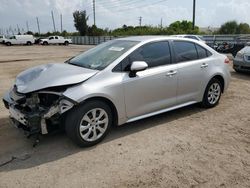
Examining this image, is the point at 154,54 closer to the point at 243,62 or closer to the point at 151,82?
the point at 151,82

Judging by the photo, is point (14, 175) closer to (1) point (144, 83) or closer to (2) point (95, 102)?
(2) point (95, 102)

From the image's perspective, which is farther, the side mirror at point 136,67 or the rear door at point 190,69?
the rear door at point 190,69

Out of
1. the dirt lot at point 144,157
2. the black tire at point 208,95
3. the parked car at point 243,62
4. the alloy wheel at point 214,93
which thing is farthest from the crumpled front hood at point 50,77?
the parked car at point 243,62

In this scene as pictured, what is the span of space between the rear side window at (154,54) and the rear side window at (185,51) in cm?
24

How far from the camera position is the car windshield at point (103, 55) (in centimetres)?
436

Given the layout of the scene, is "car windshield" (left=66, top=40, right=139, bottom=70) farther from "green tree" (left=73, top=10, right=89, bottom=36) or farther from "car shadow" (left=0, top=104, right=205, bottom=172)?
"green tree" (left=73, top=10, right=89, bottom=36)

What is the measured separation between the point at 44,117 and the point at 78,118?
1.53ft

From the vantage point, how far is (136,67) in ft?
13.7

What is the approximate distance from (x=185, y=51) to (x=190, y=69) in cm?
37

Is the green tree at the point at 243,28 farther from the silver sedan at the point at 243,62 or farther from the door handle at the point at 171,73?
the door handle at the point at 171,73

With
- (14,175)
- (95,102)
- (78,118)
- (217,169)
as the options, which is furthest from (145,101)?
(14,175)

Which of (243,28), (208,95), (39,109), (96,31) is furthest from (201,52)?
(243,28)

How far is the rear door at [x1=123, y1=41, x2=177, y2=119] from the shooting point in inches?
170

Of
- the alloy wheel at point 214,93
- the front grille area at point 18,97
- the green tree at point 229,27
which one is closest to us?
the front grille area at point 18,97
